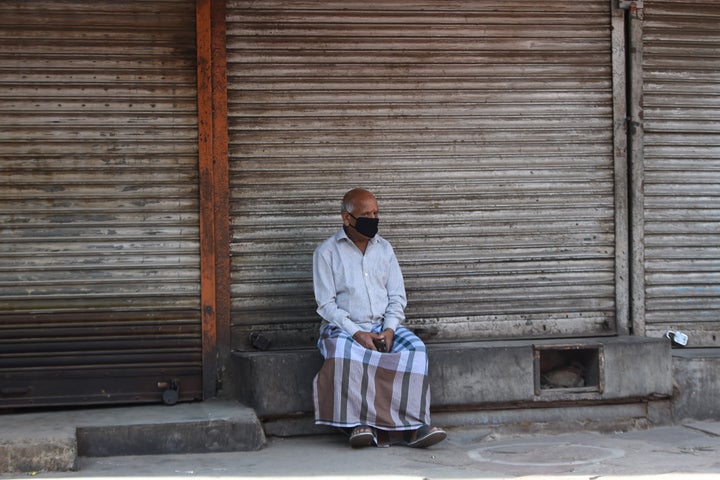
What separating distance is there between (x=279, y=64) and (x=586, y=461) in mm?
2932

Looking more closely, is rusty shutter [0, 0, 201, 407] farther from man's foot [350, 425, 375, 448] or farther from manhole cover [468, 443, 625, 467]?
manhole cover [468, 443, 625, 467]

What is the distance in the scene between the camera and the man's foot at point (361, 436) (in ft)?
17.7

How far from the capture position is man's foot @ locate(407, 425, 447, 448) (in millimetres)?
5523

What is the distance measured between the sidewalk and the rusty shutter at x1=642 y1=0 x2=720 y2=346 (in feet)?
3.12

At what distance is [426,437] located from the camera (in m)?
5.52

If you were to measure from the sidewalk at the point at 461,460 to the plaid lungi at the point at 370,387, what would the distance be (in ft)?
0.57

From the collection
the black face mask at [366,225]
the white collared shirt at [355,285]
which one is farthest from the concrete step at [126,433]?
the black face mask at [366,225]

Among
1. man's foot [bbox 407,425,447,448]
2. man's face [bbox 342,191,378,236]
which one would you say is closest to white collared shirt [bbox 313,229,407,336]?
man's face [bbox 342,191,378,236]

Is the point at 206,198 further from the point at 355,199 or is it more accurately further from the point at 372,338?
the point at 372,338

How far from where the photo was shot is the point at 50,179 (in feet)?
19.6

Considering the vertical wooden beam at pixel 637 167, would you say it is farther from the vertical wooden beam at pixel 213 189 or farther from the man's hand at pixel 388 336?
the vertical wooden beam at pixel 213 189

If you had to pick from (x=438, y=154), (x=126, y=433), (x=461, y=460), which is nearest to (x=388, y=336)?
(x=461, y=460)

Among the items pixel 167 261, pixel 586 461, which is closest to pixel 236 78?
pixel 167 261

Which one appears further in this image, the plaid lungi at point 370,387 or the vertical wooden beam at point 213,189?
the vertical wooden beam at point 213,189
